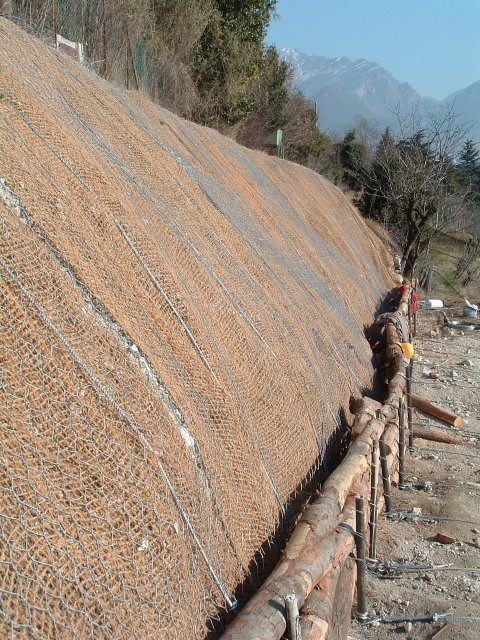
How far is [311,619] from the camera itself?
2.67m

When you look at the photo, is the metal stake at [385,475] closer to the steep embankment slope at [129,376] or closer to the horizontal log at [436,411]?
the steep embankment slope at [129,376]

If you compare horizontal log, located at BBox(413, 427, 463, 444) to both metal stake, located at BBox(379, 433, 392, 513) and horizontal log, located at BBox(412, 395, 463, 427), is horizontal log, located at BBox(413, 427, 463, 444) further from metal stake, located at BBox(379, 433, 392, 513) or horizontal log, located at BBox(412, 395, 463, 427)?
metal stake, located at BBox(379, 433, 392, 513)

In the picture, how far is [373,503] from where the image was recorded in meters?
4.36

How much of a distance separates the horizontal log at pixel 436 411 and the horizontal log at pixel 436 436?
1.26 feet

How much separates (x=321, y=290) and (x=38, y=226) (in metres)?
4.23

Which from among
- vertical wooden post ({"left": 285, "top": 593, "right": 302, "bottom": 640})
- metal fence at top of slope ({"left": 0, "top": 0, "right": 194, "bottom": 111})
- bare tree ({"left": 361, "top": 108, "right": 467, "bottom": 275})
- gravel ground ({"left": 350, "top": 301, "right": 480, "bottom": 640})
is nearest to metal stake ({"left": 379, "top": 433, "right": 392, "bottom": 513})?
gravel ground ({"left": 350, "top": 301, "right": 480, "bottom": 640})

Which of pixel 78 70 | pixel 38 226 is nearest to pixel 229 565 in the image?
pixel 38 226

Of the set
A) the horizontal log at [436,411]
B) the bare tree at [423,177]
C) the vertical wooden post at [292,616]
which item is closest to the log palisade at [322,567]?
the vertical wooden post at [292,616]

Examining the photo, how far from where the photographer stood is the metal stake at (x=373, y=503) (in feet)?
14.1

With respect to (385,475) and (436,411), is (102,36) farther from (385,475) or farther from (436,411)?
(385,475)

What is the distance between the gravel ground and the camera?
12.2 feet

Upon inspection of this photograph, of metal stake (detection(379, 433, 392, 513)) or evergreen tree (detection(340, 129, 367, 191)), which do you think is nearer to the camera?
metal stake (detection(379, 433, 392, 513))

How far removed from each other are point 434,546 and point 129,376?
3073 mm

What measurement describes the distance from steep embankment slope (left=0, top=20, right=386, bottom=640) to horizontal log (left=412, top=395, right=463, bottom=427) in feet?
8.36
